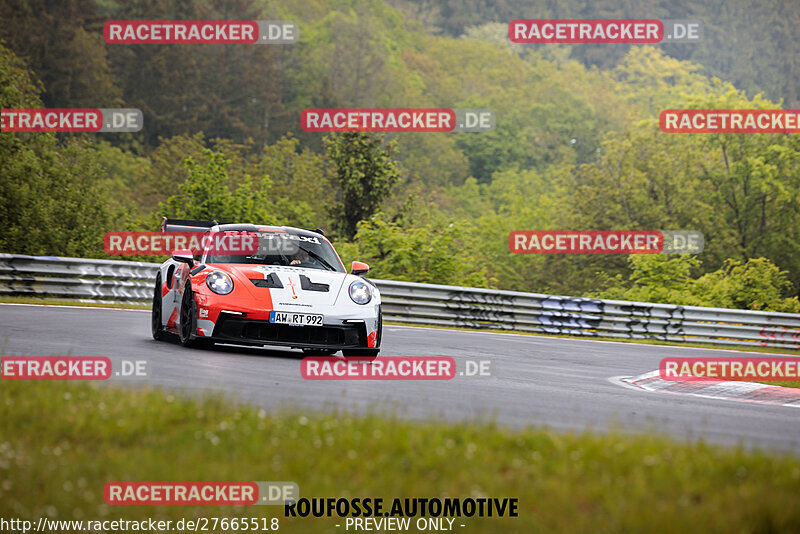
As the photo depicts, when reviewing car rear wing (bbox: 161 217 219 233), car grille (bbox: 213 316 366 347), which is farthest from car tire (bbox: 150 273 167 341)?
car grille (bbox: 213 316 366 347)

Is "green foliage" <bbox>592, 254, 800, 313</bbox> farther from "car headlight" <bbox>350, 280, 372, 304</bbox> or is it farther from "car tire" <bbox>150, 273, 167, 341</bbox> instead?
"car tire" <bbox>150, 273, 167, 341</bbox>

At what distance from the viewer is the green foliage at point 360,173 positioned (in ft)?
116

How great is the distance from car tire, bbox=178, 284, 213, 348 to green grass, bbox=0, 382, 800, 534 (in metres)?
4.21

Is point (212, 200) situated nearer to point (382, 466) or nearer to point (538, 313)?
point (538, 313)

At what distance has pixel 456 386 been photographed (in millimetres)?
9250

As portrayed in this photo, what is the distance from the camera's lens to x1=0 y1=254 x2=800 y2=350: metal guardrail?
65.9ft

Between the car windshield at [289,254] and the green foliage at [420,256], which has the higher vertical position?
the green foliage at [420,256]

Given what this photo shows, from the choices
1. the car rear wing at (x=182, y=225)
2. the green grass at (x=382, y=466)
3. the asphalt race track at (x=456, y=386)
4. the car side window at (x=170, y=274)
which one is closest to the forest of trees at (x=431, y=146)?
the car rear wing at (x=182, y=225)

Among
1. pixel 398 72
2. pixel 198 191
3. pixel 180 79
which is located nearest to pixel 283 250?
pixel 198 191

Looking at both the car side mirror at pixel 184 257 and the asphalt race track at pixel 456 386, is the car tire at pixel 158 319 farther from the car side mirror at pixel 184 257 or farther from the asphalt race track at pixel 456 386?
the car side mirror at pixel 184 257

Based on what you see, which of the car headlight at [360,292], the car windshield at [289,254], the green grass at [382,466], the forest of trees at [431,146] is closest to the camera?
the green grass at [382,466]

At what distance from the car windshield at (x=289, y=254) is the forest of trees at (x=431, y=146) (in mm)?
13971

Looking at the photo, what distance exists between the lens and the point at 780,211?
54.4 metres

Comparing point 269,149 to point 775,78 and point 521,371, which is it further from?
point 775,78
